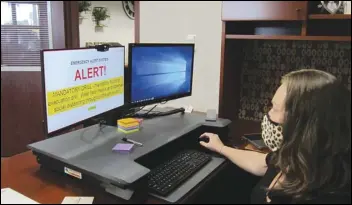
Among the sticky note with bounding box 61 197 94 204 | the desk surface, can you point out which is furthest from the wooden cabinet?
the sticky note with bounding box 61 197 94 204

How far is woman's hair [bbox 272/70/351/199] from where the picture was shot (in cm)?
104

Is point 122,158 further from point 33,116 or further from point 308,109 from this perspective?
point 33,116

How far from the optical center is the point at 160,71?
5.75 feet

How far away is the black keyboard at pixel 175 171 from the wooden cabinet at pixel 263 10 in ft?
2.94

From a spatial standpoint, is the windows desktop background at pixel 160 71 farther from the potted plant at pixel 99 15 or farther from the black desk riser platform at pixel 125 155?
the potted plant at pixel 99 15

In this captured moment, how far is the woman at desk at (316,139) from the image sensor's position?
3.41 feet

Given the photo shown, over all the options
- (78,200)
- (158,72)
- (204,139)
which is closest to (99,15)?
(158,72)

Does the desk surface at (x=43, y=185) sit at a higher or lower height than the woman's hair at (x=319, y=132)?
lower

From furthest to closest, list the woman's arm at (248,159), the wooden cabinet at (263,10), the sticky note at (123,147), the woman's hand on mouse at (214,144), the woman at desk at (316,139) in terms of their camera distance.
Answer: the wooden cabinet at (263,10), the woman's hand on mouse at (214,144), the woman's arm at (248,159), the sticky note at (123,147), the woman at desk at (316,139)

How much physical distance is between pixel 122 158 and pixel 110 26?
192 inches

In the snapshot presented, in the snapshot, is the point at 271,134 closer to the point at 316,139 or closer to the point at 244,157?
the point at 244,157

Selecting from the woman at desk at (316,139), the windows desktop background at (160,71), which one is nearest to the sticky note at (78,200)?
the woman at desk at (316,139)

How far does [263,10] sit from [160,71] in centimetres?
68

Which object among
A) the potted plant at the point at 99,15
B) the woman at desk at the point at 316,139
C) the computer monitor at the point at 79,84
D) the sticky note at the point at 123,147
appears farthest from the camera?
the potted plant at the point at 99,15
